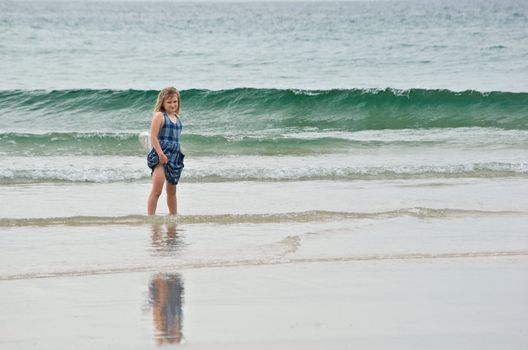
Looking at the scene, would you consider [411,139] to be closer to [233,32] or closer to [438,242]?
[438,242]

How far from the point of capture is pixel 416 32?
50.0 m

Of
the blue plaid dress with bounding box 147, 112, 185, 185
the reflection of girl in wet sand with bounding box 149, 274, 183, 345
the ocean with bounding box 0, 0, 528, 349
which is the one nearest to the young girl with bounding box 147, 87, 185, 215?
the blue plaid dress with bounding box 147, 112, 185, 185

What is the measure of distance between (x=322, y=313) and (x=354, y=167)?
742 centimetres

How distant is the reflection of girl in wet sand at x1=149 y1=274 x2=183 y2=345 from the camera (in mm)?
5324

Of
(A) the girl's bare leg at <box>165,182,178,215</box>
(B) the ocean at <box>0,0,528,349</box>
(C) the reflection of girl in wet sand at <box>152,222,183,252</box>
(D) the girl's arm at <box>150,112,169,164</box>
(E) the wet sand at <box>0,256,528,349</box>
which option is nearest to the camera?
(E) the wet sand at <box>0,256,528,349</box>

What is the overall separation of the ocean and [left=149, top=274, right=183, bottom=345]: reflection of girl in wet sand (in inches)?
1.0

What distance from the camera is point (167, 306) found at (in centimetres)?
591

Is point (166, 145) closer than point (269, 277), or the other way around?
point (269, 277)

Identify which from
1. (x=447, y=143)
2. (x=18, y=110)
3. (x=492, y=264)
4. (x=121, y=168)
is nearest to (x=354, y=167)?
(x=121, y=168)

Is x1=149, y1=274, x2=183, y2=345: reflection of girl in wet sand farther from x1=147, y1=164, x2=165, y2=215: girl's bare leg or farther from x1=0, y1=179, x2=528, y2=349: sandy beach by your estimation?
x1=147, y1=164, x2=165, y2=215: girl's bare leg

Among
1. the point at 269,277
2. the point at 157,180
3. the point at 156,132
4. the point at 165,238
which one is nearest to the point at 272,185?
the point at 157,180

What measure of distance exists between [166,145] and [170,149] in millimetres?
57

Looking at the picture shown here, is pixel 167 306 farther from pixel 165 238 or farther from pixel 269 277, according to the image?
pixel 165 238

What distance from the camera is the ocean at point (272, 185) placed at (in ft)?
21.1
